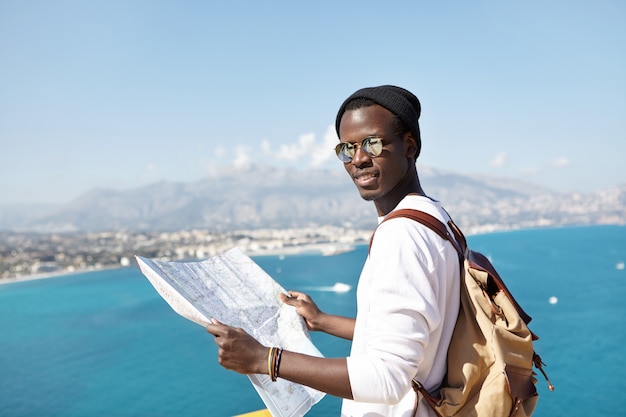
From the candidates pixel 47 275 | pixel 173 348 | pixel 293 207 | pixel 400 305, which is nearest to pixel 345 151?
pixel 400 305

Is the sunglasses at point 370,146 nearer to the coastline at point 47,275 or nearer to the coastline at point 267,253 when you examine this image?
the coastline at point 267,253

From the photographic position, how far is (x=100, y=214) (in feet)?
522

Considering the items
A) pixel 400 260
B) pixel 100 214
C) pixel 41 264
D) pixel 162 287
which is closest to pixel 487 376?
pixel 400 260

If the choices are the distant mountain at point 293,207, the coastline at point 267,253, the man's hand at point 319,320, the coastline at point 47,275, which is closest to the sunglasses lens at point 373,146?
the man's hand at point 319,320

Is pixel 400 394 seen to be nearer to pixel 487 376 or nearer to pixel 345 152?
pixel 487 376

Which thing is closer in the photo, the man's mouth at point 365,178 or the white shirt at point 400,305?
the white shirt at point 400,305

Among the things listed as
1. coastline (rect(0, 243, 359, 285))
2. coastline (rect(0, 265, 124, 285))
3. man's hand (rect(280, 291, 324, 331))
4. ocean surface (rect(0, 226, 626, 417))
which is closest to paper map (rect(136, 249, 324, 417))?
man's hand (rect(280, 291, 324, 331))

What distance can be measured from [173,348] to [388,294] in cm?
2503

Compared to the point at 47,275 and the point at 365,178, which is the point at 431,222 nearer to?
the point at 365,178

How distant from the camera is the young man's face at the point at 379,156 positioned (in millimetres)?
973

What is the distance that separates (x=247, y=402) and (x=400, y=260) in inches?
685

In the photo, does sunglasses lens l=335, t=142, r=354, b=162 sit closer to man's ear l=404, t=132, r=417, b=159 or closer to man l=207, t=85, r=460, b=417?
man l=207, t=85, r=460, b=417

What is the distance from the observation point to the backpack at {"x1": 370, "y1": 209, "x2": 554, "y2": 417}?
850 millimetres

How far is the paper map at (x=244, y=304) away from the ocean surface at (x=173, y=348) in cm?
1455
